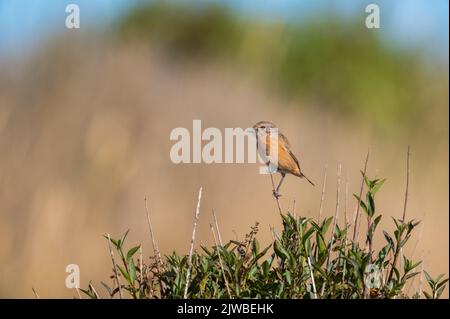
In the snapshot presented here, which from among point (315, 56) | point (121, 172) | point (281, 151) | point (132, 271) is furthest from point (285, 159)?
point (315, 56)

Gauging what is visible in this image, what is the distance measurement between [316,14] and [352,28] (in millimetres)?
881

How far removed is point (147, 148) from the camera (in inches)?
219

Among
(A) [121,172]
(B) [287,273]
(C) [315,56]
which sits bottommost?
(B) [287,273]

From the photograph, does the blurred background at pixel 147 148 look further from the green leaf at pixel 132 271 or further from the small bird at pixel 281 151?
the green leaf at pixel 132 271

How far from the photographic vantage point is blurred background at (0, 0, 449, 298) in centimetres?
507

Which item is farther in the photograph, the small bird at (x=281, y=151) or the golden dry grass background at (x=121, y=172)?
the golden dry grass background at (x=121, y=172)

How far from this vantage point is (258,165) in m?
5.44

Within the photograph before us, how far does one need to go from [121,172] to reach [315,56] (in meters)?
3.95

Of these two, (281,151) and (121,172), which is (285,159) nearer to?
(281,151)

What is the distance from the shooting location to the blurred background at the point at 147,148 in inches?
200

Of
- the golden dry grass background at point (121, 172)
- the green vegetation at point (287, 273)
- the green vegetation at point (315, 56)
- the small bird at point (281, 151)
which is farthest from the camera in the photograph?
the green vegetation at point (315, 56)

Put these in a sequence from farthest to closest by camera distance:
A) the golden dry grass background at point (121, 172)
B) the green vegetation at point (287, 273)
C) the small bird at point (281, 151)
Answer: the golden dry grass background at point (121, 172) → the small bird at point (281, 151) → the green vegetation at point (287, 273)

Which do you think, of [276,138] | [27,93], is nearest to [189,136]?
[27,93]

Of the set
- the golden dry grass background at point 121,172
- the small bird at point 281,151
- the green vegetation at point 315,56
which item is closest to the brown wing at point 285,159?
the small bird at point 281,151
